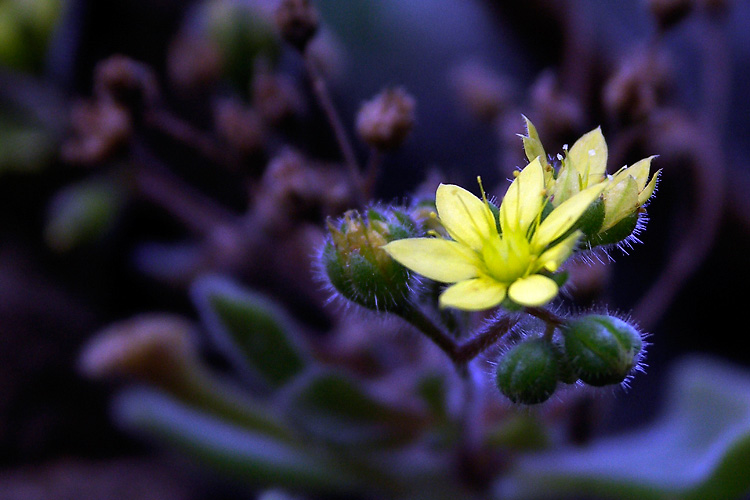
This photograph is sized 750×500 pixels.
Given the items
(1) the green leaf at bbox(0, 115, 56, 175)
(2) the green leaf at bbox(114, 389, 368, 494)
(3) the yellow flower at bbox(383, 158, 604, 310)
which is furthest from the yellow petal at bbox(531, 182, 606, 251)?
(1) the green leaf at bbox(0, 115, 56, 175)

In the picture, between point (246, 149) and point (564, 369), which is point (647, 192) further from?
point (246, 149)

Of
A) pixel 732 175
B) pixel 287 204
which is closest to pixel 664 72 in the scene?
pixel 732 175

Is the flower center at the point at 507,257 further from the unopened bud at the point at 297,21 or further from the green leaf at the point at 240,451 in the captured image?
the green leaf at the point at 240,451

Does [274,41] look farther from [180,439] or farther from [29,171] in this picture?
[180,439]

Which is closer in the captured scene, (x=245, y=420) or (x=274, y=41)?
(x=245, y=420)

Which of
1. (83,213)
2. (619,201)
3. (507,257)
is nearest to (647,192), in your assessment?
(619,201)

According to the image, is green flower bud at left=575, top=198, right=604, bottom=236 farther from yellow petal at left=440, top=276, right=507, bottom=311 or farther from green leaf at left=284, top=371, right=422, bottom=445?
green leaf at left=284, top=371, right=422, bottom=445
